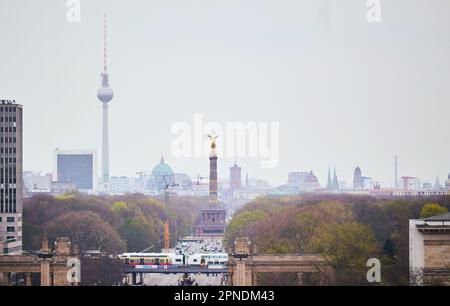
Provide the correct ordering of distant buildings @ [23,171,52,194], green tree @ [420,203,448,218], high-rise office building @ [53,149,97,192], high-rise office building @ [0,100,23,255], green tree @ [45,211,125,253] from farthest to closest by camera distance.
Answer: distant buildings @ [23,171,52,194] → high-rise office building @ [53,149,97,192] → green tree @ [45,211,125,253] → high-rise office building @ [0,100,23,255] → green tree @ [420,203,448,218]

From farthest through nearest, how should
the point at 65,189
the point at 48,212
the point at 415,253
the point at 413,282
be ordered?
the point at 65,189, the point at 48,212, the point at 415,253, the point at 413,282

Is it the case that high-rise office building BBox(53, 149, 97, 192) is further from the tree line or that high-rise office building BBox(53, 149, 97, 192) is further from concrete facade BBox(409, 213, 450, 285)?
concrete facade BBox(409, 213, 450, 285)

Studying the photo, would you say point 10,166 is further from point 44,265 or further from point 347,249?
point 347,249

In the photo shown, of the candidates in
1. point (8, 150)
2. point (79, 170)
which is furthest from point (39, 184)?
point (8, 150)

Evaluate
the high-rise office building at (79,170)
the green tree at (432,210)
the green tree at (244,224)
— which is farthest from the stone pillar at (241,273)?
the high-rise office building at (79,170)

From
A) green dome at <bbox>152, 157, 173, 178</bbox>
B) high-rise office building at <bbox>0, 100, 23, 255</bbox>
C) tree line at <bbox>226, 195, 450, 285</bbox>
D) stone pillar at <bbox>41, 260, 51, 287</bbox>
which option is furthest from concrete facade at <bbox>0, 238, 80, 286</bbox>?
green dome at <bbox>152, 157, 173, 178</bbox>
